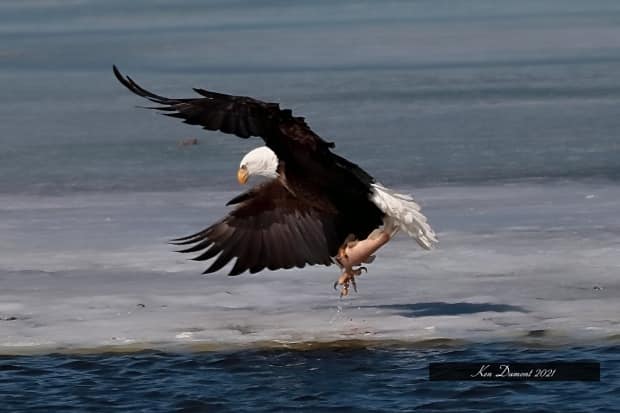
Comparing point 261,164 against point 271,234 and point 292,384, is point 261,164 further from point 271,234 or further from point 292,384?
point 292,384

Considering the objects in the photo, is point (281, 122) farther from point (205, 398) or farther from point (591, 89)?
point (591, 89)

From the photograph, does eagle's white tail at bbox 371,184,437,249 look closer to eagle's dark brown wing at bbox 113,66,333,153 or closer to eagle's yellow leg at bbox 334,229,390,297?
eagle's yellow leg at bbox 334,229,390,297

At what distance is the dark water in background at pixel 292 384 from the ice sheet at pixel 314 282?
180 millimetres

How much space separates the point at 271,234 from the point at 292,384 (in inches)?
52.4

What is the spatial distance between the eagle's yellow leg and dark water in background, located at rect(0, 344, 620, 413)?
65 cm

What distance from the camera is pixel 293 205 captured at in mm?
6418

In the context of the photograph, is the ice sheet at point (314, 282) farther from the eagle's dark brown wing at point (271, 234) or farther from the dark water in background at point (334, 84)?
the dark water in background at point (334, 84)

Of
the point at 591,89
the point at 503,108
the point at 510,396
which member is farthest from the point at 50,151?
the point at 510,396

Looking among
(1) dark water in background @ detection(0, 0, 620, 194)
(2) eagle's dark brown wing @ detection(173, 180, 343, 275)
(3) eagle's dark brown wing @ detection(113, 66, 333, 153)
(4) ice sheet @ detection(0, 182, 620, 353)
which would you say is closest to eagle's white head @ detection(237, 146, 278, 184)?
(2) eagle's dark brown wing @ detection(173, 180, 343, 275)

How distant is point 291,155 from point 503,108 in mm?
5633

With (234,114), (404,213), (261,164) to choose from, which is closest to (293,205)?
(261,164)

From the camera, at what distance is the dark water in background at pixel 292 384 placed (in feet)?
16.2

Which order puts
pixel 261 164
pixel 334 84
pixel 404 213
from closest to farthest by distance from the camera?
pixel 404 213 < pixel 261 164 < pixel 334 84

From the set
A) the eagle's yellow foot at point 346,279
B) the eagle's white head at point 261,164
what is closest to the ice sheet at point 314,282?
the eagle's yellow foot at point 346,279
